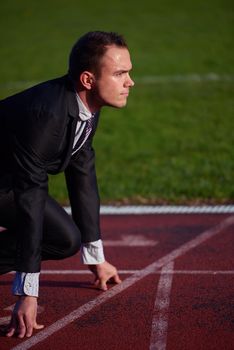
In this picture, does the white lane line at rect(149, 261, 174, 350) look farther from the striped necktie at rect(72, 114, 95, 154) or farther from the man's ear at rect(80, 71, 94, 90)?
the man's ear at rect(80, 71, 94, 90)

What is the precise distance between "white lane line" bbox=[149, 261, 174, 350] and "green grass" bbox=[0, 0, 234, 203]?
7.44 feet

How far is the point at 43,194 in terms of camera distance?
168 inches

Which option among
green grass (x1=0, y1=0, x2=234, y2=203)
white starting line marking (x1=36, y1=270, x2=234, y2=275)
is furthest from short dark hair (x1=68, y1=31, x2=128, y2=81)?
green grass (x1=0, y1=0, x2=234, y2=203)

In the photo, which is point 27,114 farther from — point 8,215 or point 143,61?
point 143,61

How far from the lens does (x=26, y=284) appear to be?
13.9 ft

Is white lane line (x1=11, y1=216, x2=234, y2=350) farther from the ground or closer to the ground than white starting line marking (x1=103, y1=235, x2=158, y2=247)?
farther from the ground

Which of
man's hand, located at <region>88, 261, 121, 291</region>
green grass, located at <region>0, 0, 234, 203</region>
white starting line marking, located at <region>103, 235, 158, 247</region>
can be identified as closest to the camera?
man's hand, located at <region>88, 261, 121, 291</region>

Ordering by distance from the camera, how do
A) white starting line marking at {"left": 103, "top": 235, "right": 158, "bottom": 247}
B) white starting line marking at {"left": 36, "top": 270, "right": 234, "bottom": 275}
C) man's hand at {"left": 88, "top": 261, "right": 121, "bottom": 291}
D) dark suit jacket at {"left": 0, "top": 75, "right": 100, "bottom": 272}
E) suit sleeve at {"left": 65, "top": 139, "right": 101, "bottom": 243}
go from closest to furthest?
dark suit jacket at {"left": 0, "top": 75, "right": 100, "bottom": 272}, suit sleeve at {"left": 65, "top": 139, "right": 101, "bottom": 243}, man's hand at {"left": 88, "top": 261, "right": 121, "bottom": 291}, white starting line marking at {"left": 36, "top": 270, "right": 234, "bottom": 275}, white starting line marking at {"left": 103, "top": 235, "right": 158, "bottom": 247}

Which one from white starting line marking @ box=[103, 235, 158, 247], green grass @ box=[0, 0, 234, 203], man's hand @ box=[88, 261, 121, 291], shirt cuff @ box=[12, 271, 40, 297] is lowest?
→ green grass @ box=[0, 0, 234, 203]

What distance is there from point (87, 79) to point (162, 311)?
1.59m

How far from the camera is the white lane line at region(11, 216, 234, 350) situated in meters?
4.34

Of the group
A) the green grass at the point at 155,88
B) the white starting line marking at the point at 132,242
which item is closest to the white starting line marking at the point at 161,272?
the white starting line marking at the point at 132,242

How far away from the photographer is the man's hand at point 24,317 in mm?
4199

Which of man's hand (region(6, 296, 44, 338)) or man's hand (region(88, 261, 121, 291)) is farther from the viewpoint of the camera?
man's hand (region(88, 261, 121, 291))
